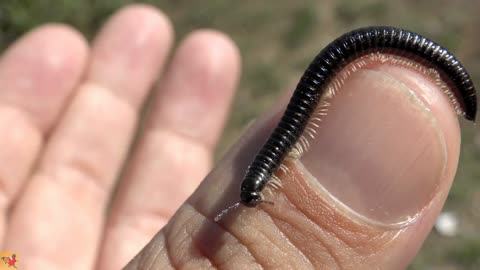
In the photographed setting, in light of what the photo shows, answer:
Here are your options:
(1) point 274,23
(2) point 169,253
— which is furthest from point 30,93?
(1) point 274,23

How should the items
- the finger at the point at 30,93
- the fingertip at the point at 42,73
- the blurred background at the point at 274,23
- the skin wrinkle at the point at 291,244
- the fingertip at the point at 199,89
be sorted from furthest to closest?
the blurred background at the point at 274,23
the fingertip at the point at 199,89
the fingertip at the point at 42,73
the finger at the point at 30,93
the skin wrinkle at the point at 291,244

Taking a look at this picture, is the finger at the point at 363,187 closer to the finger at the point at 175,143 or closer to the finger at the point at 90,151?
the finger at the point at 175,143

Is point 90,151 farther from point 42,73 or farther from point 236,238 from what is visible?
point 236,238

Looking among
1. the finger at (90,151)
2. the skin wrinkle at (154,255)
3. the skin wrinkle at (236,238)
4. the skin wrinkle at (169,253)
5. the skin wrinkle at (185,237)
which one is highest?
the skin wrinkle at (236,238)

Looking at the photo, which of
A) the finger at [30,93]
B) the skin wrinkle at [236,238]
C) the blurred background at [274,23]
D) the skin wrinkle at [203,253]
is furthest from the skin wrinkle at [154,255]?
the blurred background at [274,23]

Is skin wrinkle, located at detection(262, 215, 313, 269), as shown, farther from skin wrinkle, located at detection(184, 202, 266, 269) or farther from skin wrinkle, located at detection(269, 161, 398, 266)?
skin wrinkle, located at detection(184, 202, 266, 269)

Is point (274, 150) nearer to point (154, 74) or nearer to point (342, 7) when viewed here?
point (154, 74)

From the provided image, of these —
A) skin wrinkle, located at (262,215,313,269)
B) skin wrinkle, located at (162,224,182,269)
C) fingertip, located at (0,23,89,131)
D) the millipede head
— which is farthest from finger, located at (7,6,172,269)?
skin wrinkle, located at (262,215,313,269)
